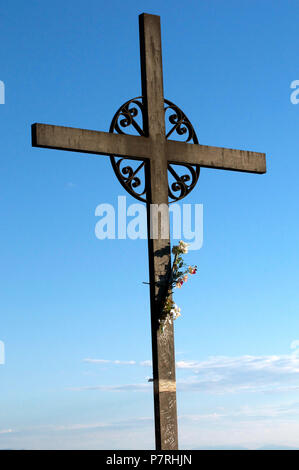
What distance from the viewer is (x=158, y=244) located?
331 inches

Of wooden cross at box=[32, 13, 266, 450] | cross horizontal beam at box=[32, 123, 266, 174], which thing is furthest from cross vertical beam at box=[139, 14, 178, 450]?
cross horizontal beam at box=[32, 123, 266, 174]

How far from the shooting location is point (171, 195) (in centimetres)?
877

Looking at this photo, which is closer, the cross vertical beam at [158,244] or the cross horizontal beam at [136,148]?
the cross vertical beam at [158,244]

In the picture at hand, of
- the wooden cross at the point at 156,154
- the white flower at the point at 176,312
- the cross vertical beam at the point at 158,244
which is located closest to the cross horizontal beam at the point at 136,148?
the wooden cross at the point at 156,154

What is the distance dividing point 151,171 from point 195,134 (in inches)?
36.0

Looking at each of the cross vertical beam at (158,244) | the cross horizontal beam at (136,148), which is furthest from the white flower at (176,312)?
the cross horizontal beam at (136,148)

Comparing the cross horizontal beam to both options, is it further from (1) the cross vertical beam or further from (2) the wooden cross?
(1) the cross vertical beam

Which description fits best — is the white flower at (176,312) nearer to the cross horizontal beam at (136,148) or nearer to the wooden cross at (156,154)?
the wooden cross at (156,154)

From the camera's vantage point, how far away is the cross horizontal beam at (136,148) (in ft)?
26.8

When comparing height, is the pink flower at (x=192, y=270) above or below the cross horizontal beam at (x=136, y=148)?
below

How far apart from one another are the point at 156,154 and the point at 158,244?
1075mm

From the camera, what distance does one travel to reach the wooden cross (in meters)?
8.11

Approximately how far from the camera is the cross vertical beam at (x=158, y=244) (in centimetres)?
807
